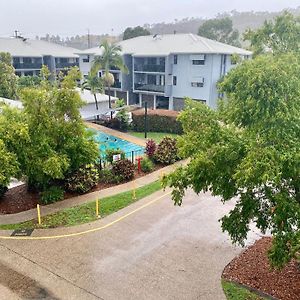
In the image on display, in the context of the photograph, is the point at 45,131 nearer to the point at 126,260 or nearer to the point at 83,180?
the point at 83,180

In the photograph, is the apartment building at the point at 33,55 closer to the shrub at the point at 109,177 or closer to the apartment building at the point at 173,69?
the apartment building at the point at 173,69

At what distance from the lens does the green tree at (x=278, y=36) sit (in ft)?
48.8

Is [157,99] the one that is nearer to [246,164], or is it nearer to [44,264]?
[44,264]

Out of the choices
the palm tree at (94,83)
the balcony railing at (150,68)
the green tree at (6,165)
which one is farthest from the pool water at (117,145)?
the balcony railing at (150,68)

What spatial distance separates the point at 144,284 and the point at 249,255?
12.1 feet

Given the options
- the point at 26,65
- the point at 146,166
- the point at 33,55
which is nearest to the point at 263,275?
the point at 146,166

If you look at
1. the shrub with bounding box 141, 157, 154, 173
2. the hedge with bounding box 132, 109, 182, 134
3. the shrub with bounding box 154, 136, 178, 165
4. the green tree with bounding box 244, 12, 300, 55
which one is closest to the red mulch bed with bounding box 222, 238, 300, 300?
the green tree with bounding box 244, 12, 300, 55

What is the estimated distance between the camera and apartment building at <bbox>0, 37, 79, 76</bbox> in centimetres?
5531

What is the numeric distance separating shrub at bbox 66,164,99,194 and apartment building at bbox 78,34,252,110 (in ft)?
78.9

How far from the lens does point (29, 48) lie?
58.1 meters

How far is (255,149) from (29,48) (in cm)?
5758

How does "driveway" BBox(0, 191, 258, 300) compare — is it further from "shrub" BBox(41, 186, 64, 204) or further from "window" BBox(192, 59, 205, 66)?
"window" BBox(192, 59, 205, 66)

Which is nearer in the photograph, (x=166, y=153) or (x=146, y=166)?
(x=146, y=166)

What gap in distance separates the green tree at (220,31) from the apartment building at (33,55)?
26188 millimetres
